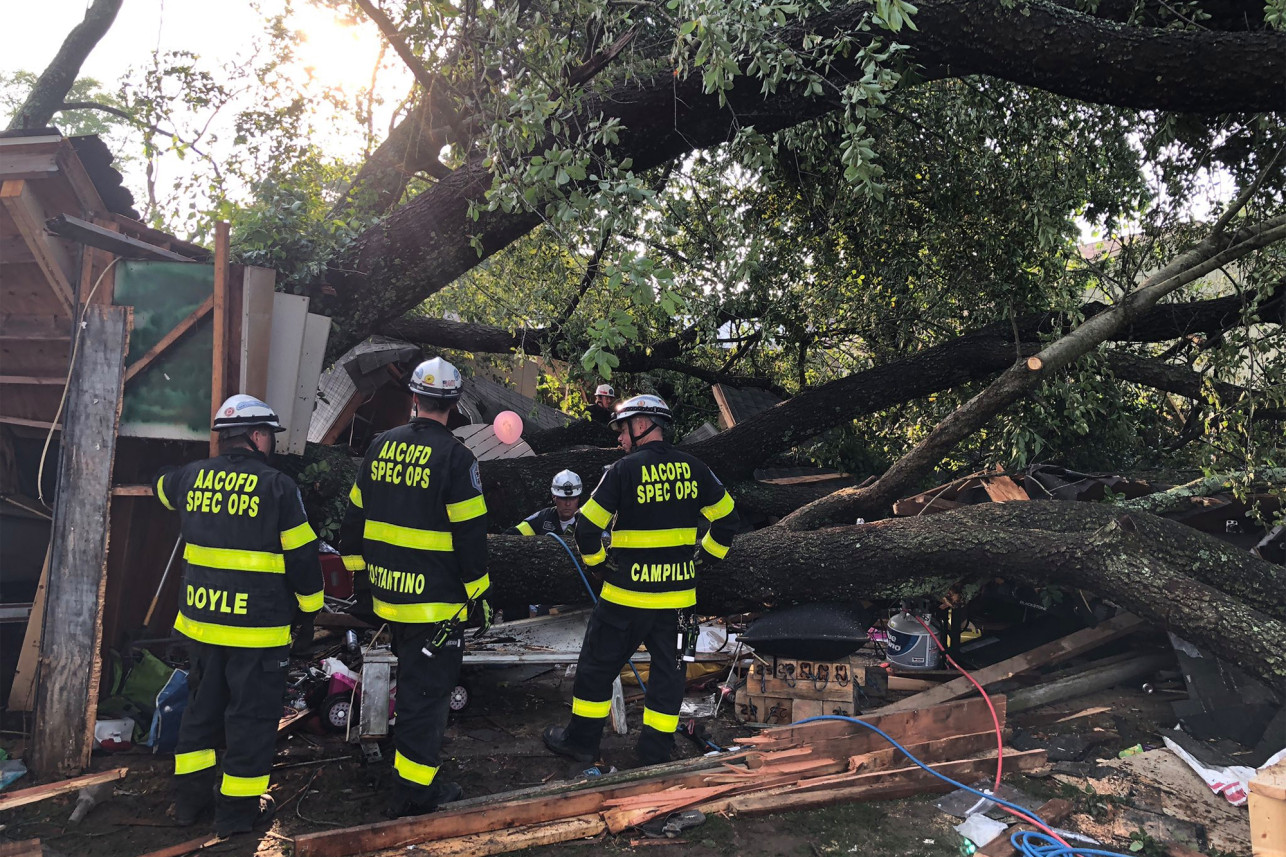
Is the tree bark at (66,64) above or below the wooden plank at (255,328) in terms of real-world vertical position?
above

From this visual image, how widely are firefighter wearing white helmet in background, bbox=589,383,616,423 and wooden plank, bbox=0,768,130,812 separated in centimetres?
541

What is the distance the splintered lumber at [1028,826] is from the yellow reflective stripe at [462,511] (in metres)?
2.49

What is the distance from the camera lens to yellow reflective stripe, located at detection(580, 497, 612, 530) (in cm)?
411

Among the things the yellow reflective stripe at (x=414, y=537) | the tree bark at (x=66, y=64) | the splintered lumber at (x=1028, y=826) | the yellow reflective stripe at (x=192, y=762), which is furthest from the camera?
the tree bark at (x=66, y=64)

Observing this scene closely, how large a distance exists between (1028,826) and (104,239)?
5294mm

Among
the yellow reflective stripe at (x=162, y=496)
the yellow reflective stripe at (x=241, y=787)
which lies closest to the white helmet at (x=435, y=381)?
the yellow reflective stripe at (x=162, y=496)

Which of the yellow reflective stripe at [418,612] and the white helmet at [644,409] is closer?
the yellow reflective stripe at [418,612]

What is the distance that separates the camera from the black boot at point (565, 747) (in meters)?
4.17

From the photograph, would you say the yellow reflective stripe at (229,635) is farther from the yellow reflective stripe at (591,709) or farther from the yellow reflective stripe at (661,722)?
the yellow reflective stripe at (661,722)

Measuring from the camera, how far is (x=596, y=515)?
13.5 feet

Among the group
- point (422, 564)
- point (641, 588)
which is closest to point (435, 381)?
point (422, 564)

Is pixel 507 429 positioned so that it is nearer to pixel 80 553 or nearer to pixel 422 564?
pixel 80 553

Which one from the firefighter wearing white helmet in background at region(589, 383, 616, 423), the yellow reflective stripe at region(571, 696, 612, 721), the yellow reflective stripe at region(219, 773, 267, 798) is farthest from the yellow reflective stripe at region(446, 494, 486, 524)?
the firefighter wearing white helmet in background at region(589, 383, 616, 423)

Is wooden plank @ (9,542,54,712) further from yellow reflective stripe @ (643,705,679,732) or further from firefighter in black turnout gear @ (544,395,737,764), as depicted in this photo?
yellow reflective stripe @ (643,705,679,732)
